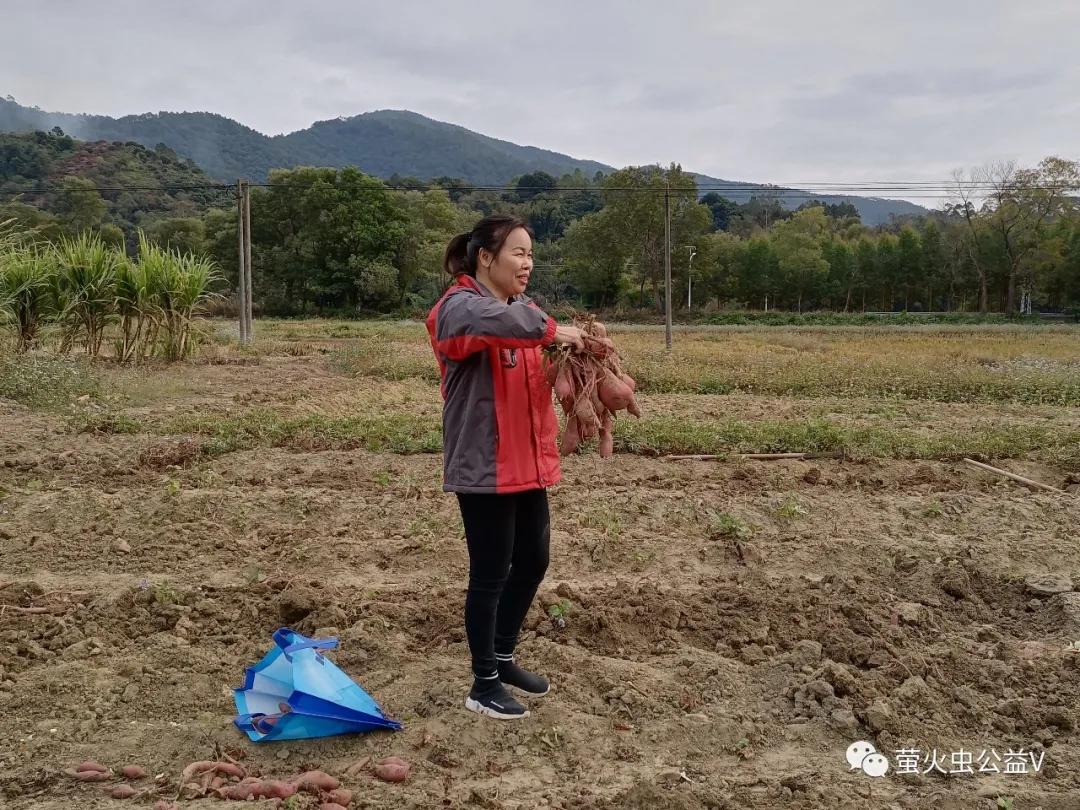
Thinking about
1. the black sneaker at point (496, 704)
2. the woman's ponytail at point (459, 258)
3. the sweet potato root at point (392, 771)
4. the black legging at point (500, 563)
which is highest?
the woman's ponytail at point (459, 258)

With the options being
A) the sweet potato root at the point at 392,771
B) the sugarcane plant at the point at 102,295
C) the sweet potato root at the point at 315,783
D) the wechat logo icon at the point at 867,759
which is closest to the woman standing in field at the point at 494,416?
the sweet potato root at the point at 392,771

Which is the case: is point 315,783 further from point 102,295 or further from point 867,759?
point 102,295

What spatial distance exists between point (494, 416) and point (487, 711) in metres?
0.96

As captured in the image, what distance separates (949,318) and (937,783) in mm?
39171

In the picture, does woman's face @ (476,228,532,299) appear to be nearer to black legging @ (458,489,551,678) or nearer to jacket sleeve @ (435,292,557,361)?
jacket sleeve @ (435,292,557,361)

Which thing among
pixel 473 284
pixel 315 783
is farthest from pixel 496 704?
pixel 473 284

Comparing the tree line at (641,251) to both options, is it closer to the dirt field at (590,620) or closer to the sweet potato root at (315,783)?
the dirt field at (590,620)

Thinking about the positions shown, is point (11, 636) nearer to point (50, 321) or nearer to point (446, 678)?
point (446, 678)

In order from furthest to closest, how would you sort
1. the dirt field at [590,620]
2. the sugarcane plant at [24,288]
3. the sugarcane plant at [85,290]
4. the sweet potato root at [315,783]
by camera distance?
1. the sugarcane plant at [85,290]
2. the sugarcane plant at [24,288]
3. the dirt field at [590,620]
4. the sweet potato root at [315,783]

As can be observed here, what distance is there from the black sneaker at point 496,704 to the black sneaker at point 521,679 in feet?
0.35

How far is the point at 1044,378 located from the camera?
516 inches

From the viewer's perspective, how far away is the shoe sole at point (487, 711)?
8.64 feet

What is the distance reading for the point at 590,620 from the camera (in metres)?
3.42

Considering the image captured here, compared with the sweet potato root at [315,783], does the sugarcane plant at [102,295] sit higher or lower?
higher
